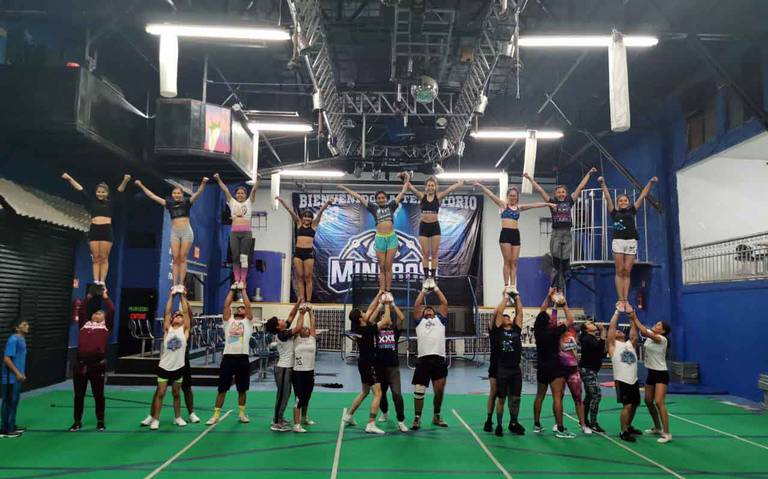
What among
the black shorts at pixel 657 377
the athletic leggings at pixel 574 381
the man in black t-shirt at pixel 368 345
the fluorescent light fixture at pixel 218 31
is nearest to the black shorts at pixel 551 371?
the athletic leggings at pixel 574 381

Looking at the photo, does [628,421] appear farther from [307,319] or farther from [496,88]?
[496,88]

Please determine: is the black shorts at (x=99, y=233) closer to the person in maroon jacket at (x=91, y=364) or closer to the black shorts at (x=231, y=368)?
the person in maroon jacket at (x=91, y=364)

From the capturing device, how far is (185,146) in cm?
1326

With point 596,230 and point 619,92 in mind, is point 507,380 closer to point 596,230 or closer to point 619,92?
point 619,92

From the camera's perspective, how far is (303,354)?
9547 millimetres

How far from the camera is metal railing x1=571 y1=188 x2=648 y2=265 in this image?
1827 centimetres

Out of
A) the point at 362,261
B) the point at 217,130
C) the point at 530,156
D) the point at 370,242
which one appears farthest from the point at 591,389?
the point at 370,242

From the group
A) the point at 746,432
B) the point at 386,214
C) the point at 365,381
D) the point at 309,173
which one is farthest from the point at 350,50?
the point at 746,432

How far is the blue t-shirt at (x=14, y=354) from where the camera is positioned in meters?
8.91

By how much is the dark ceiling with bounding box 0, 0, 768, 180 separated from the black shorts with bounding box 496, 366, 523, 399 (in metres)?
6.26

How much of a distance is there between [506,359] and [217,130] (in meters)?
8.61

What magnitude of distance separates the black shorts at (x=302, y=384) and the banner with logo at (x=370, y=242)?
13453mm

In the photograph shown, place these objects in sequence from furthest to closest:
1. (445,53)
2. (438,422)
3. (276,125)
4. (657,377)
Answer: (276,125), (445,53), (438,422), (657,377)

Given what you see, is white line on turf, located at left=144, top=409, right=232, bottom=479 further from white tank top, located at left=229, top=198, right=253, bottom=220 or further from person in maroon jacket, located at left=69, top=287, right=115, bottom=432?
white tank top, located at left=229, top=198, right=253, bottom=220
